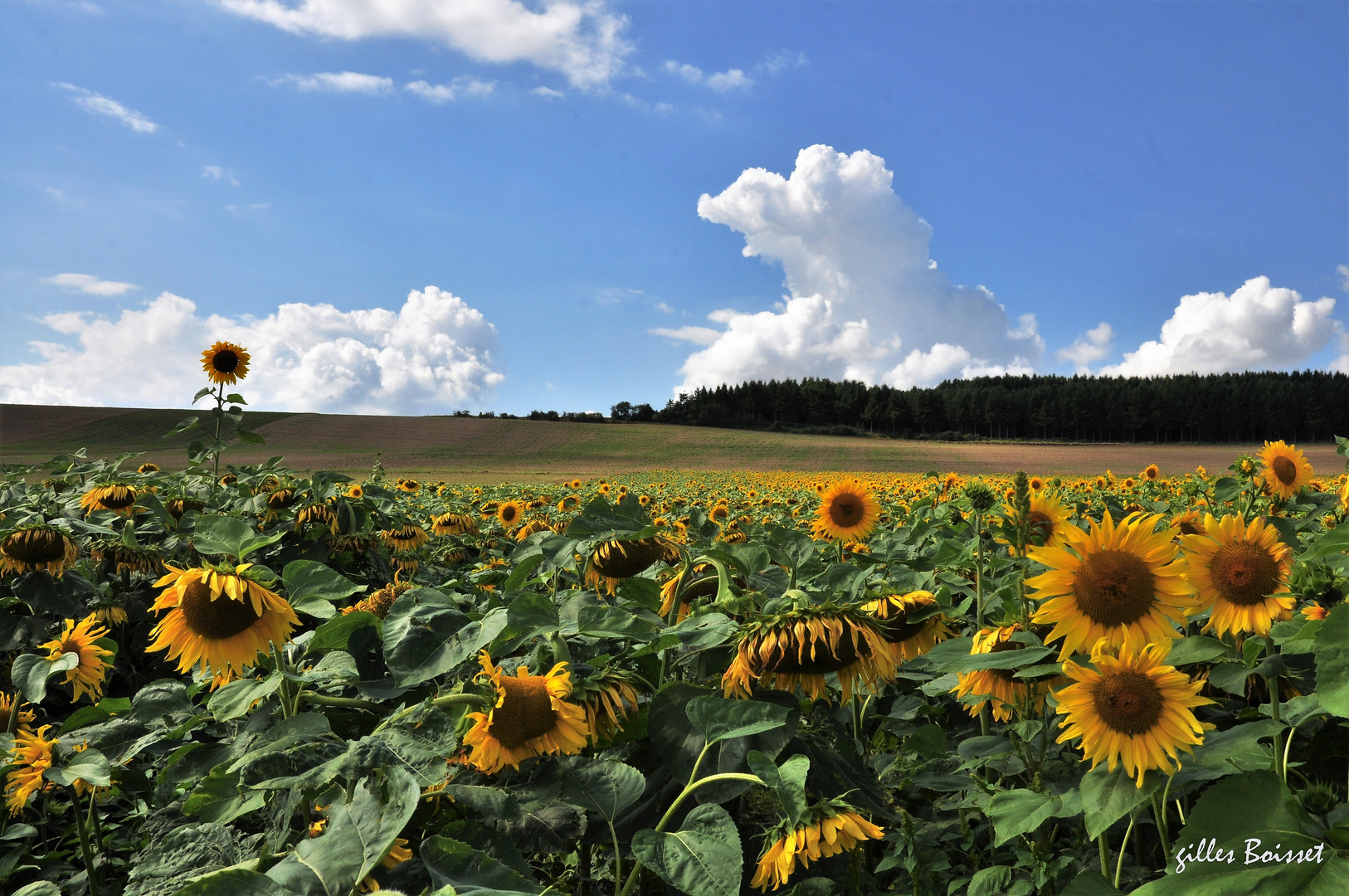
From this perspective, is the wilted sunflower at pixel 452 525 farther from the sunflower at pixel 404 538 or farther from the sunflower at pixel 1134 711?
the sunflower at pixel 1134 711

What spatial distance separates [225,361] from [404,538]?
2.45 m

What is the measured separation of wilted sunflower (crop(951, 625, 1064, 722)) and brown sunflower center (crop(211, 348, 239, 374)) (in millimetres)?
5646

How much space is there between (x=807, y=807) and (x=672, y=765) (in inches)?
8.5

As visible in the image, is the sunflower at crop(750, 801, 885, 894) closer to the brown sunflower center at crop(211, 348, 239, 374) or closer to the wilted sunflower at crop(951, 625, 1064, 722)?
the wilted sunflower at crop(951, 625, 1064, 722)

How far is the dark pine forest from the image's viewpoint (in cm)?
7925

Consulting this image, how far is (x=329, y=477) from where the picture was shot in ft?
12.6

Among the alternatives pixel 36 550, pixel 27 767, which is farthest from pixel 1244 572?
pixel 36 550

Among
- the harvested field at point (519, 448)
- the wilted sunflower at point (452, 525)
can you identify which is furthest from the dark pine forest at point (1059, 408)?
the wilted sunflower at point (452, 525)

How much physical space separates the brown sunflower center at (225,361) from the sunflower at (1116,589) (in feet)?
19.1

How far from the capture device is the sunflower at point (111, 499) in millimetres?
3661

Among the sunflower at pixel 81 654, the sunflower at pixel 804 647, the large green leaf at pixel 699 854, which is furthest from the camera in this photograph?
the sunflower at pixel 81 654

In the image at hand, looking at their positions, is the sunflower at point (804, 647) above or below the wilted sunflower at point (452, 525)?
above

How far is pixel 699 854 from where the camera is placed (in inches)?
37.7

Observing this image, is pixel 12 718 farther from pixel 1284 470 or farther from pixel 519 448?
pixel 519 448
